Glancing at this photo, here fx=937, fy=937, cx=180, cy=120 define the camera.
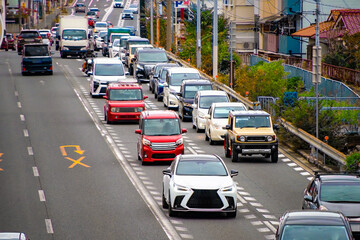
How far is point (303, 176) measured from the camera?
31.2m

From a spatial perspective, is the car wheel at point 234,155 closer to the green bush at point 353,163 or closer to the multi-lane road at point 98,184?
the multi-lane road at point 98,184

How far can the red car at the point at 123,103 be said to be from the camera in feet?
144

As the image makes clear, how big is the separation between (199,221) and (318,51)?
12.7m

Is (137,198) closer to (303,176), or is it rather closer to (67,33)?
(303,176)

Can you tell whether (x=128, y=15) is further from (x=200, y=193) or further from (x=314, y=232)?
(x=314, y=232)

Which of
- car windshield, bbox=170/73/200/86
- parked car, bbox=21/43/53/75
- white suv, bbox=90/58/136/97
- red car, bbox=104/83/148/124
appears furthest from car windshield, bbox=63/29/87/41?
red car, bbox=104/83/148/124

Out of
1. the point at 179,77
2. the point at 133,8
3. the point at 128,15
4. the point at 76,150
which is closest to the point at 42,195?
the point at 76,150

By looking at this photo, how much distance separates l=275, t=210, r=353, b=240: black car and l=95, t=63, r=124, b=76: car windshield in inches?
1473

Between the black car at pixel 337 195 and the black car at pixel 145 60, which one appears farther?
the black car at pixel 145 60

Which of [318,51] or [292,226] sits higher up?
[318,51]

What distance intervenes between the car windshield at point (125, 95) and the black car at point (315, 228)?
90.8 ft

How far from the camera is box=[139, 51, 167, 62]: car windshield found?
2447 inches

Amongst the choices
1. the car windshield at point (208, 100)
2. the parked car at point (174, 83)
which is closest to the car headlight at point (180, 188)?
the car windshield at point (208, 100)

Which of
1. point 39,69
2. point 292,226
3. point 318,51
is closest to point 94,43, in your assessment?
point 39,69
